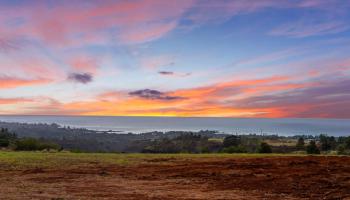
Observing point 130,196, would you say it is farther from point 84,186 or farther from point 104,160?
point 104,160

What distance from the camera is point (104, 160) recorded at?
29.1 metres

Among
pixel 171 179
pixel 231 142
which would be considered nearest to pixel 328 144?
pixel 231 142

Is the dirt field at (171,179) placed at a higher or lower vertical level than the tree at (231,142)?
lower

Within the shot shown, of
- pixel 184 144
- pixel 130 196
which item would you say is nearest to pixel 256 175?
pixel 130 196

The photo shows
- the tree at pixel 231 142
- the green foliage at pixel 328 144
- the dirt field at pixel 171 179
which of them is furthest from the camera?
the tree at pixel 231 142

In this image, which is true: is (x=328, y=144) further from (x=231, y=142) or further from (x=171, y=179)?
(x=171, y=179)

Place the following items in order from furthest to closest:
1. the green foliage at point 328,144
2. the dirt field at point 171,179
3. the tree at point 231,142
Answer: the tree at point 231,142 → the green foliage at point 328,144 → the dirt field at point 171,179

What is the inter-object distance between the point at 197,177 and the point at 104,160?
391 inches

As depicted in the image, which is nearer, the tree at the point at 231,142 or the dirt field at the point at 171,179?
the dirt field at the point at 171,179

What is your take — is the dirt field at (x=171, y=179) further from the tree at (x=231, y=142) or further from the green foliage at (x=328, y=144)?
the tree at (x=231, y=142)

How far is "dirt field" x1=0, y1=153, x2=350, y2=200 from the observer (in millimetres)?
16172

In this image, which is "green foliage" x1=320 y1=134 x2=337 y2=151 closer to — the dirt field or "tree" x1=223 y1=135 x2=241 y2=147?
"tree" x1=223 y1=135 x2=241 y2=147

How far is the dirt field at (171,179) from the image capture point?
16172 mm

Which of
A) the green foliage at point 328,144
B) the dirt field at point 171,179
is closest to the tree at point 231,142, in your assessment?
the green foliage at point 328,144
